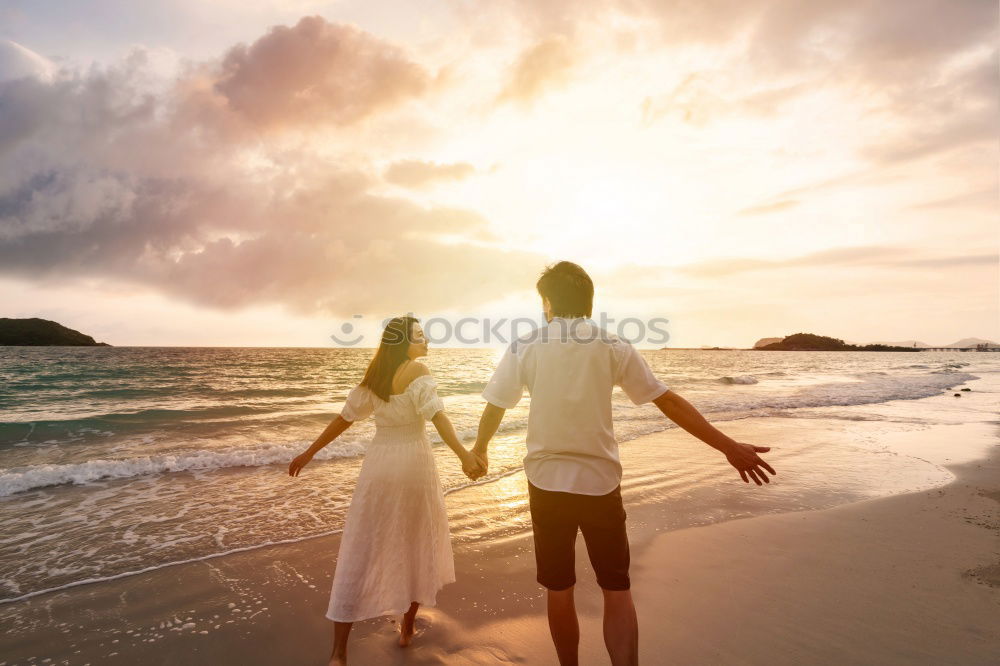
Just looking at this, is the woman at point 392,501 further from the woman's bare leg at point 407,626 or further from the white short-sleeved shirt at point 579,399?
the white short-sleeved shirt at point 579,399

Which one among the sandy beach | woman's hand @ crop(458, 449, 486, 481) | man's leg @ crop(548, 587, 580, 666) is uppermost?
woman's hand @ crop(458, 449, 486, 481)

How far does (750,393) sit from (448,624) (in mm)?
30851

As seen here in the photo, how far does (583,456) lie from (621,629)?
100cm

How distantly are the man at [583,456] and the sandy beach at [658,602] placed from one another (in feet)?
3.75

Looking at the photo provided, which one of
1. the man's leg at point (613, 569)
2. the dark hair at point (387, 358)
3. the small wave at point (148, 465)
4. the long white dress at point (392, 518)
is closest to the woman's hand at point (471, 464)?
the long white dress at point (392, 518)

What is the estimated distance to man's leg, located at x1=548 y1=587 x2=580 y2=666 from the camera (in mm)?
2871

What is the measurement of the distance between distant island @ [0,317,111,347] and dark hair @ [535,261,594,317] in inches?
7639

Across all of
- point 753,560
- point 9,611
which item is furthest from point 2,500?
point 753,560

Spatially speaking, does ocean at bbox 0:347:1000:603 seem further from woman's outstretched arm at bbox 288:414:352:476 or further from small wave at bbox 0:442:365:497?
woman's outstretched arm at bbox 288:414:352:476

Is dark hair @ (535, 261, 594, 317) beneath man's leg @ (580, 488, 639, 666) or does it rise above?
above

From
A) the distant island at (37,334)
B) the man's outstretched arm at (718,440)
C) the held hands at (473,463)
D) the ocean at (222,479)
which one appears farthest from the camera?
the distant island at (37,334)

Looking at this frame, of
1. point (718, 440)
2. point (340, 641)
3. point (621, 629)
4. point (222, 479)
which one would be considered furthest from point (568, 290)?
point (222, 479)

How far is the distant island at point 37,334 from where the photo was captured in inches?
5595

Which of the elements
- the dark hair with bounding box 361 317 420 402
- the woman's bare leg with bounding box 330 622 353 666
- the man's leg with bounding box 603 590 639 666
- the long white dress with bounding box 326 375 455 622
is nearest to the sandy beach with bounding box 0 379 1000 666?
the woman's bare leg with bounding box 330 622 353 666
